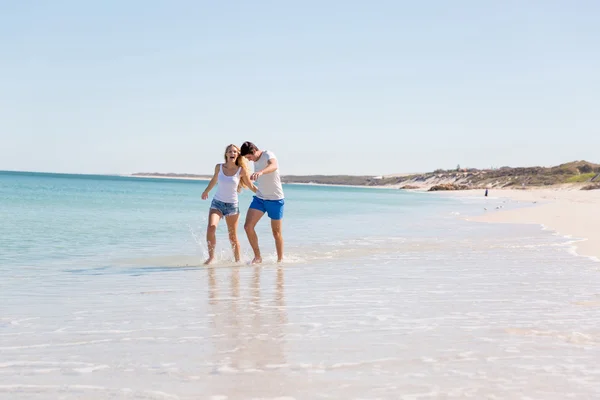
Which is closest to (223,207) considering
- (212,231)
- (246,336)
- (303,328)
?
(212,231)

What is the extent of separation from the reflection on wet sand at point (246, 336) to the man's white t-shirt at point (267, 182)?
93.3 inches

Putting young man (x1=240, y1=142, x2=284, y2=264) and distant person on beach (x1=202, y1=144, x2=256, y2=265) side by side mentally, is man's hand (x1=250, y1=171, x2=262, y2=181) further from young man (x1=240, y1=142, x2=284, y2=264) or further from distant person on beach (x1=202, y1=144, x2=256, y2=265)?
distant person on beach (x1=202, y1=144, x2=256, y2=265)

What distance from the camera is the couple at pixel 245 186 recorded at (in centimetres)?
900

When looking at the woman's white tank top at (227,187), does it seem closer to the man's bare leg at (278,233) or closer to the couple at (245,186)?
the couple at (245,186)

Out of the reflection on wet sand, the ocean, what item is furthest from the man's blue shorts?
the reflection on wet sand

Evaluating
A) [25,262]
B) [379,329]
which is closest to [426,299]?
[379,329]

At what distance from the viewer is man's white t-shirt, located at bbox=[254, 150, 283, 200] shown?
8977 mm

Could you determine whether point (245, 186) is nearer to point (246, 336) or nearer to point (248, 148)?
point (248, 148)

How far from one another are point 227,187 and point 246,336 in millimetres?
5088

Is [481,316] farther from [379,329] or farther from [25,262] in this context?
[25,262]

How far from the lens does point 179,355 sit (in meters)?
3.78

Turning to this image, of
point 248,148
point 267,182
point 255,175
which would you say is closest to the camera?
point 255,175

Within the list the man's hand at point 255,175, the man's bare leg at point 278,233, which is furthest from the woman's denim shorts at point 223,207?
the man's hand at point 255,175

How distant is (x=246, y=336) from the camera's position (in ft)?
14.1
